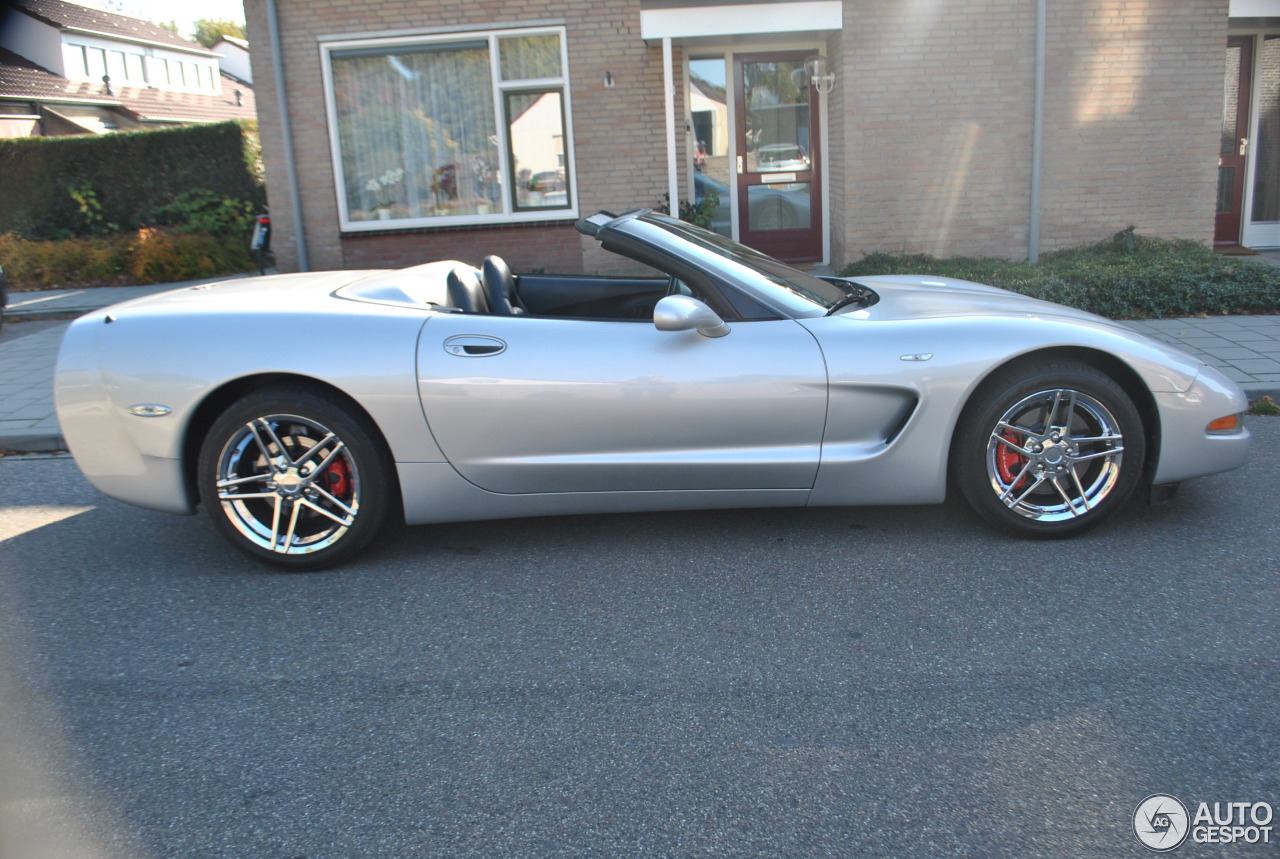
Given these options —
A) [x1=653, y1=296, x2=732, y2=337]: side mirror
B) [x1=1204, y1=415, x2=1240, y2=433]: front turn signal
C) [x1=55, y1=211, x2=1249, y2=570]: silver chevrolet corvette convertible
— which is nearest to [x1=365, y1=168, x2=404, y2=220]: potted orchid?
[x1=55, y1=211, x2=1249, y2=570]: silver chevrolet corvette convertible

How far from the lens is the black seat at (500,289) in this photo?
14.5 feet

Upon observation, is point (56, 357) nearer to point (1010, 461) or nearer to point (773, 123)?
point (1010, 461)

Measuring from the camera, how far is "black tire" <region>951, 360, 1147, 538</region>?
154 inches

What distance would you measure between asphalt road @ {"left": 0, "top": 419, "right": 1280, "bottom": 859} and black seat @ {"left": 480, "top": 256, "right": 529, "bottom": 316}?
3.15ft

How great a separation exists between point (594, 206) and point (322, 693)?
9.01 metres

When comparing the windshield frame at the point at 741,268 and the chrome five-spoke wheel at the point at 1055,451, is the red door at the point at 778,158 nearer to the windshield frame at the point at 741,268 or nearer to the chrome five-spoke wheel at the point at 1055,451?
the windshield frame at the point at 741,268

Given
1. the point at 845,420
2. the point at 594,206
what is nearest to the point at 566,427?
Answer: the point at 845,420

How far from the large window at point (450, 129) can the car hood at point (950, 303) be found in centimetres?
724

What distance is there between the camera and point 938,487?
3.94 m

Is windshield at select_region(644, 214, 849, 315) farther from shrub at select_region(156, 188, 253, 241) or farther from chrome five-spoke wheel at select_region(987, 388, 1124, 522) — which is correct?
shrub at select_region(156, 188, 253, 241)

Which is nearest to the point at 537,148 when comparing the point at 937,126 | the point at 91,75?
the point at 937,126

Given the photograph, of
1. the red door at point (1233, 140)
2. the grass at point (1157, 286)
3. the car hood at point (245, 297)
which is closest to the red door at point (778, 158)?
the grass at point (1157, 286)

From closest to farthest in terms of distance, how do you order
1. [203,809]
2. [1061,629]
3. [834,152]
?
[203,809] < [1061,629] < [834,152]

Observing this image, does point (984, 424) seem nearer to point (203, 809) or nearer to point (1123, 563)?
point (1123, 563)
